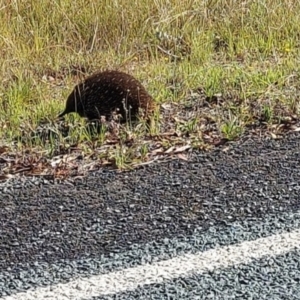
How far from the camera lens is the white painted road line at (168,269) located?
2895mm

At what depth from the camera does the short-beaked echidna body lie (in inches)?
198

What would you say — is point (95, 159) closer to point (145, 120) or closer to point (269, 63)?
point (145, 120)

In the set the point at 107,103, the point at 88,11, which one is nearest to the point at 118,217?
the point at 107,103

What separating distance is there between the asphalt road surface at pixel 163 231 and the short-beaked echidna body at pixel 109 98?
2.84 ft

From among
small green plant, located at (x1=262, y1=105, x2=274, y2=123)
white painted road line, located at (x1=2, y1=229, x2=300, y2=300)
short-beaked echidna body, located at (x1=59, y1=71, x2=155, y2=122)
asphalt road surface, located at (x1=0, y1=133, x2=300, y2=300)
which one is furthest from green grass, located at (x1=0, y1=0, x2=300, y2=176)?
white painted road line, located at (x1=2, y1=229, x2=300, y2=300)

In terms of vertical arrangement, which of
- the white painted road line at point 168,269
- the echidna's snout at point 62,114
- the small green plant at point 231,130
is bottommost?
the echidna's snout at point 62,114

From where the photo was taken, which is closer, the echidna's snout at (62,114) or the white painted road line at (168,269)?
the white painted road line at (168,269)

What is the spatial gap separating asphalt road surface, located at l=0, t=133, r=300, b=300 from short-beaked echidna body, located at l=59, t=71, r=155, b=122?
87 centimetres

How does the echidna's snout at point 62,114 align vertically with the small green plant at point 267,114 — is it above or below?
below

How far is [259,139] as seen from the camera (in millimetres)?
4539

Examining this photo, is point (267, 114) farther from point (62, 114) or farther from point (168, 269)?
point (168, 269)

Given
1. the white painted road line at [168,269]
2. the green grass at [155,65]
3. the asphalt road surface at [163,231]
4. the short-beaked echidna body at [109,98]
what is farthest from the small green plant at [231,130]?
the white painted road line at [168,269]

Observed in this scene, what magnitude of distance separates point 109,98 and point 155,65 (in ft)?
4.04

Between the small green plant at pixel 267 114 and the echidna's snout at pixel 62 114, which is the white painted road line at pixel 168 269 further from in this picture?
the echidna's snout at pixel 62 114
